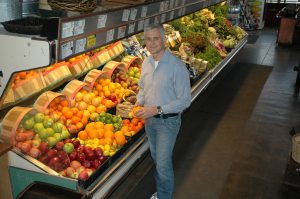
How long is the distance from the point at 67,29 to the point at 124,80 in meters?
2.57

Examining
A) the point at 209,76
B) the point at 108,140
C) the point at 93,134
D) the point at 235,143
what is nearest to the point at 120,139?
the point at 108,140

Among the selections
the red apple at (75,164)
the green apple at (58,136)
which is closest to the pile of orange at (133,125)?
the green apple at (58,136)

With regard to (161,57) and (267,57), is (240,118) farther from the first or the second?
(267,57)

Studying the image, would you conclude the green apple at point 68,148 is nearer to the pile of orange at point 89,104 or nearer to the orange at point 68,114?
the orange at point 68,114

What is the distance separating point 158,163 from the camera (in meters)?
3.53

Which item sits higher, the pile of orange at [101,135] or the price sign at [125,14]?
the price sign at [125,14]

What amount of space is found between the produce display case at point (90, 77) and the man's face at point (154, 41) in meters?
0.24

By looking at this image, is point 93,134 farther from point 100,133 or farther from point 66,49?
point 66,49

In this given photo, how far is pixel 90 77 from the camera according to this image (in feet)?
14.2

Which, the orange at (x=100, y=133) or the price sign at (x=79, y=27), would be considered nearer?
the price sign at (x=79, y=27)

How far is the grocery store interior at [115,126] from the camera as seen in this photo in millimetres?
2777

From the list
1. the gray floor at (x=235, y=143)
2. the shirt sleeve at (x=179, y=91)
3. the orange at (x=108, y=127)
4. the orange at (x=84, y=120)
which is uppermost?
the shirt sleeve at (x=179, y=91)

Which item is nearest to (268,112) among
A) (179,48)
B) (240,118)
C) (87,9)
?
(240,118)

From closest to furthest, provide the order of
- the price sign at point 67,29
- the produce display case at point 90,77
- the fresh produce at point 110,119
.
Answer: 1. the price sign at point 67,29
2. the produce display case at point 90,77
3. the fresh produce at point 110,119
